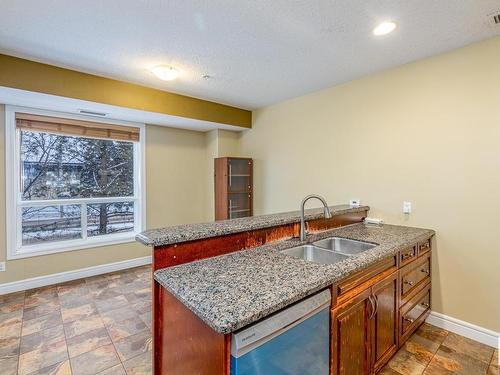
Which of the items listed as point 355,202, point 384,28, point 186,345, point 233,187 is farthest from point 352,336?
point 233,187

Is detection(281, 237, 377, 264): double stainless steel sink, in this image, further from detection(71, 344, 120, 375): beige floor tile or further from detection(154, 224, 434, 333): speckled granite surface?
detection(71, 344, 120, 375): beige floor tile

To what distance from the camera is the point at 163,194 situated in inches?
175

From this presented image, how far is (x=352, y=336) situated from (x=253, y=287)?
0.78 meters

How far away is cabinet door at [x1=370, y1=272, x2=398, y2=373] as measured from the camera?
176cm

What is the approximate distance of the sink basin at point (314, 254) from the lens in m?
2.01

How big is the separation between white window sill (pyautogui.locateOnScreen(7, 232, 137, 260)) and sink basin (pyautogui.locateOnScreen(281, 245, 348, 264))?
3092 mm

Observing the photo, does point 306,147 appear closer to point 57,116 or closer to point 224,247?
point 224,247

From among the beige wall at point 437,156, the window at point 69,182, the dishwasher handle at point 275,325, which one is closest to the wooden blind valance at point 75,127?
the window at point 69,182

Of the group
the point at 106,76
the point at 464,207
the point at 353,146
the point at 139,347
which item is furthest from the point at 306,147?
the point at 139,347

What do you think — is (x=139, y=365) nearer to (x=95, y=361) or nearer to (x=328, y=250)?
(x=95, y=361)

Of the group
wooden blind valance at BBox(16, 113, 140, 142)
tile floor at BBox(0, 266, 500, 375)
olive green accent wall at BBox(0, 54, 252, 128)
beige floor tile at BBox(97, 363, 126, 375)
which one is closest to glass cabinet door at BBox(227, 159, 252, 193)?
olive green accent wall at BBox(0, 54, 252, 128)

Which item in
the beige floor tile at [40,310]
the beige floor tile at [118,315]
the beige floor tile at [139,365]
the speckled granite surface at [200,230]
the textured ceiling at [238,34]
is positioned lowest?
the beige floor tile at [139,365]

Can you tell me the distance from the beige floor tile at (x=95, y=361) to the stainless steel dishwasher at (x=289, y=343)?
1564 mm

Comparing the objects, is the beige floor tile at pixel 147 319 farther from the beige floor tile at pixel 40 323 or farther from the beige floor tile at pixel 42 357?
the beige floor tile at pixel 40 323
